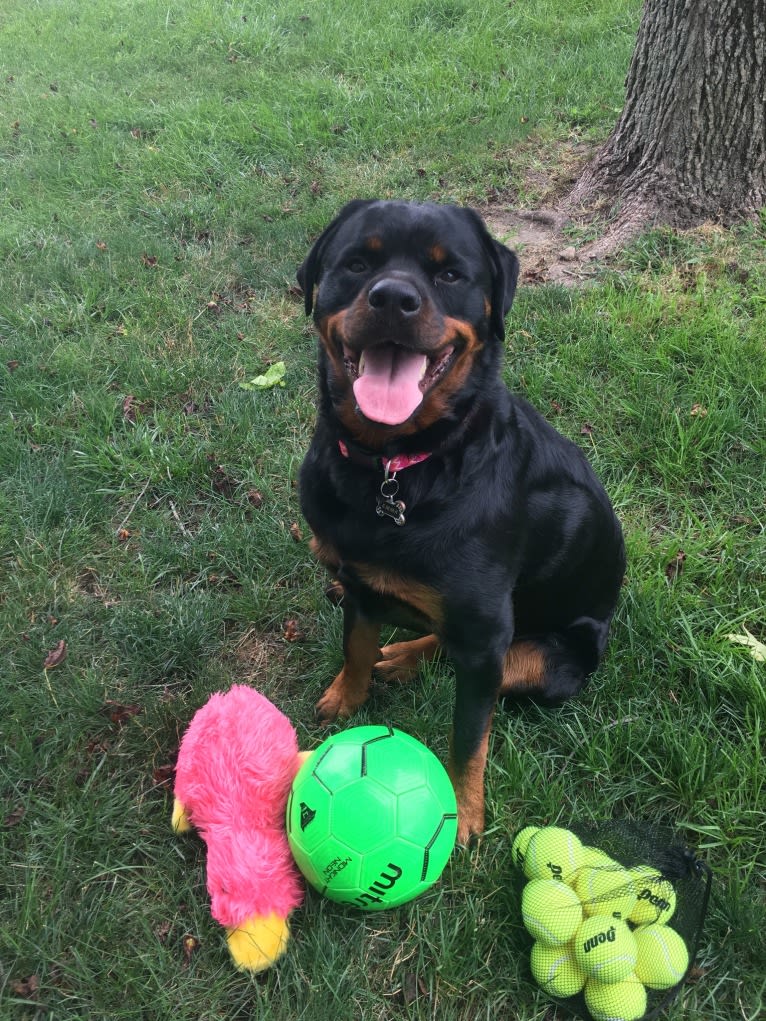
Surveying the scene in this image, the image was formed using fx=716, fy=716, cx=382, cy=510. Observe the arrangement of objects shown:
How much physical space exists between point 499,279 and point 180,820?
6.29 feet

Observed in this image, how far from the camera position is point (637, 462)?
3.29 meters

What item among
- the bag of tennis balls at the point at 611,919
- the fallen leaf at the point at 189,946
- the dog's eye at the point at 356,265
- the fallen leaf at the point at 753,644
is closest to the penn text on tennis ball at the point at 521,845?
the bag of tennis balls at the point at 611,919

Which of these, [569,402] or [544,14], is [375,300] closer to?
[569,402]

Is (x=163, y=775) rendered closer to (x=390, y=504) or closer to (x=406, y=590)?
(x=406, y=590)

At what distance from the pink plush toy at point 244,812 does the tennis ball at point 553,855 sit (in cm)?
64

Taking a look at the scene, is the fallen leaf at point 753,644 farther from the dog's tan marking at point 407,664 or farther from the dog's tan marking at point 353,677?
the dog's tan marking at point 353,677

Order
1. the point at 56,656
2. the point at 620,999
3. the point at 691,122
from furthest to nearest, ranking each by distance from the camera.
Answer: the point at 691,122 < the point at 56,656 < the point at 620,999

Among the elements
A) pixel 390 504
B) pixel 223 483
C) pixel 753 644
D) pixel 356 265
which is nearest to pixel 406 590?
pixel 390 504

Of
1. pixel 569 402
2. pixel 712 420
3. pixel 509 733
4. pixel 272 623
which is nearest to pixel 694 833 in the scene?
pixel 509 733

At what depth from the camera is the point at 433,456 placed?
2080 mm

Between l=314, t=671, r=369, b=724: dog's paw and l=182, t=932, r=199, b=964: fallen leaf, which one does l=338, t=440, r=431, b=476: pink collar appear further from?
l=182, t=932, r=199, b=964: fallen leaf

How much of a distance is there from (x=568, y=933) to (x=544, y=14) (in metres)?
7.54

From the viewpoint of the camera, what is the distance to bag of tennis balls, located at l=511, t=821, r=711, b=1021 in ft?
5.61

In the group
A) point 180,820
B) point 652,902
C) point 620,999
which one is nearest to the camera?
point 620,999
